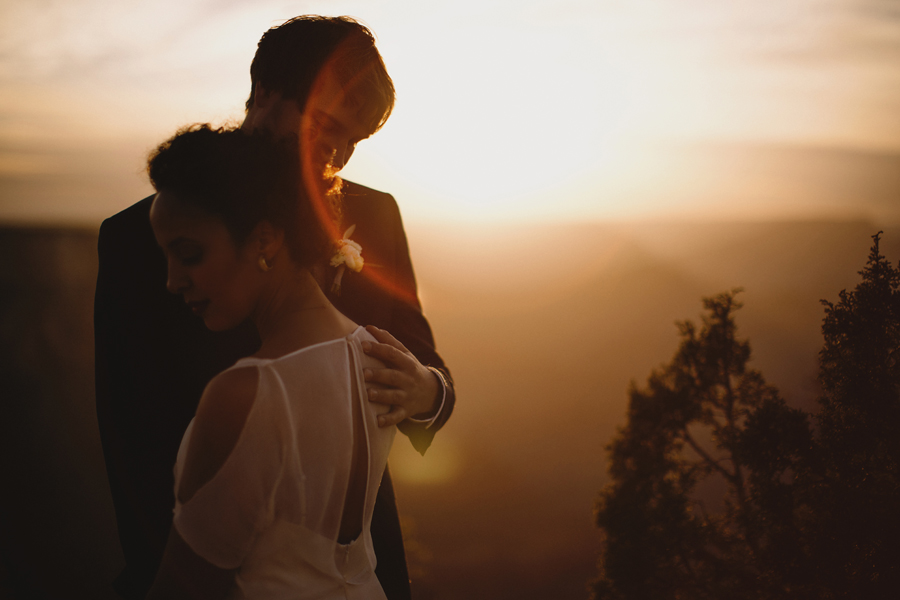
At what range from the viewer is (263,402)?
154 cm

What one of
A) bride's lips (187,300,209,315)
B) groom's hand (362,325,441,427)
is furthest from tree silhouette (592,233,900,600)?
bride's lips (187,300,209,315)

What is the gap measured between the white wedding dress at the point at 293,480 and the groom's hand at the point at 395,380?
4 centimetres

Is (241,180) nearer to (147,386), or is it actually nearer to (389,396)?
(389,396)

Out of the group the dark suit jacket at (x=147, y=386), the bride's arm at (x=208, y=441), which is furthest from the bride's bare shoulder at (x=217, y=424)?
the dark suit jacket at (x=147, y=386)

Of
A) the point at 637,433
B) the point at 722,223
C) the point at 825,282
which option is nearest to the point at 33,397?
the point at 637,433

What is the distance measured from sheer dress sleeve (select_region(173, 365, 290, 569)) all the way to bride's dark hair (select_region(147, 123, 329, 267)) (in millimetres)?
503

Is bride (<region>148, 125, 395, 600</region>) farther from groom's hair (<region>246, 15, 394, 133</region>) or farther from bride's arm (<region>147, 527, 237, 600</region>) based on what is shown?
groom's hair (<region>246, 15, 394, 133</region>)

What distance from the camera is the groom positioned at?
232 cm

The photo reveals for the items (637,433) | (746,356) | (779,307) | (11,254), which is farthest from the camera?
(779,307)

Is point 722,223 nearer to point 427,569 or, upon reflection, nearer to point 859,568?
point 427,569

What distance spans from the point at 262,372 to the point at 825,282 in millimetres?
92835

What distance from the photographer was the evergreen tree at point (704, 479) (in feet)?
12.7

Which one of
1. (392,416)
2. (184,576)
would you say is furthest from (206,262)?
(184,576)

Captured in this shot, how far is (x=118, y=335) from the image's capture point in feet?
8.05
